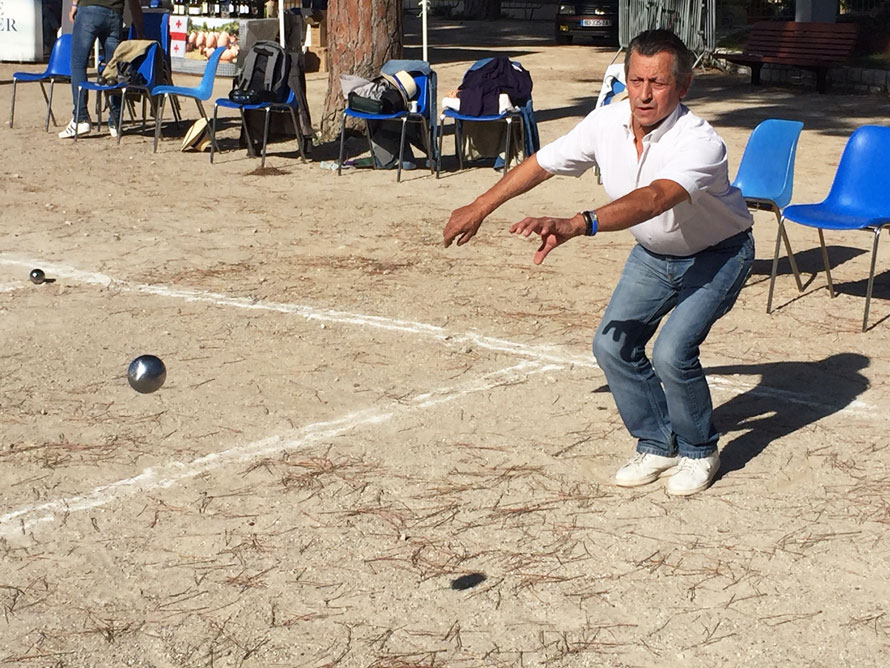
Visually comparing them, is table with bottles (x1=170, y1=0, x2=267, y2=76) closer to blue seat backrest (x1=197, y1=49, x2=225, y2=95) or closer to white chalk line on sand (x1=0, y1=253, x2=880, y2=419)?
blue seat backrest (x1=197, y1=49, x2=225, y2=95)

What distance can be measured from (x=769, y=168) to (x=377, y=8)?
7.26m

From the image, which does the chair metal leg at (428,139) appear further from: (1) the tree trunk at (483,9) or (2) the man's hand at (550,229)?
(1) the tree trunk at (483,9)

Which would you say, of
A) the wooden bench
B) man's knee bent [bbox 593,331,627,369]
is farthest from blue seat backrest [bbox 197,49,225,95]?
the wooden bench

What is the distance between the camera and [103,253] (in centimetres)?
948

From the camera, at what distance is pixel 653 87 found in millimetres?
4574

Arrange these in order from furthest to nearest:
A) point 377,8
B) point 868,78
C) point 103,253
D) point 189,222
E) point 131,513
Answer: point 868,78, point 377,8, point 189,222, point 103,253, point 131,513

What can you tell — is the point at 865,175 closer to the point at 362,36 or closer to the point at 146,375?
the point at 146,375

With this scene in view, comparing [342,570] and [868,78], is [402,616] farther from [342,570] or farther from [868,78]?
[868,78]

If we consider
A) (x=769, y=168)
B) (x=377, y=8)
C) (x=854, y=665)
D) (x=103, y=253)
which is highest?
(x=377, y=8)

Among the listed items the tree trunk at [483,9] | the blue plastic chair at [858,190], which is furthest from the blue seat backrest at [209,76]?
the tree trunk at [483,9]

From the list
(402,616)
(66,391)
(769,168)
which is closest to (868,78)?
(769,168)

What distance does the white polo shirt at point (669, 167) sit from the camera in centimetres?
452

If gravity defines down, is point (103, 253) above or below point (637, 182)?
below

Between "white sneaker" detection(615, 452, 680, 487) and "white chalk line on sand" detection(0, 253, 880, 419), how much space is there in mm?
1248
